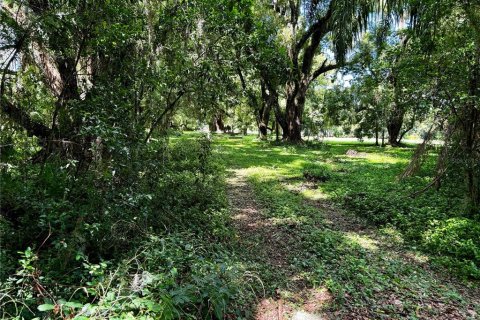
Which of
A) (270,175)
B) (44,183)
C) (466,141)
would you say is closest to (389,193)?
(466,141)

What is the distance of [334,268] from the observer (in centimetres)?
437

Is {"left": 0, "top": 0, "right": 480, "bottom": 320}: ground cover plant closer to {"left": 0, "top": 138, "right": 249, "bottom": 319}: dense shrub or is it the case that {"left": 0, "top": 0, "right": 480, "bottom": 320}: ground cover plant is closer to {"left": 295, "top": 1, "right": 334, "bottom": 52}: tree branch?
{"left": 0, "top": 138, "right": 249, "bottom": 319}: dense shrub

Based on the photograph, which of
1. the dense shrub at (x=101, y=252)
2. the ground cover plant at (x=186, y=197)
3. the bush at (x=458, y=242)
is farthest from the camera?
the bush at (x=458, y=242)

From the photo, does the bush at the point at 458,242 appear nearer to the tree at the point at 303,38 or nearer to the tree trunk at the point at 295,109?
the tree at the point at 303,38

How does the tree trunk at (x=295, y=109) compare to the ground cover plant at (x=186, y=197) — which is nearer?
the ground cover plant at (x=186, y=197)

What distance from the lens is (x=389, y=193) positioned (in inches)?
296

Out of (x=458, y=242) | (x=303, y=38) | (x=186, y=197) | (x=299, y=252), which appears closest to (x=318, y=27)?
(x=303, y=38)

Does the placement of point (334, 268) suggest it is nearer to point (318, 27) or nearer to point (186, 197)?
point (186, 197)

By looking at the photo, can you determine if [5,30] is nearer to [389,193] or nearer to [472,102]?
[472,102]

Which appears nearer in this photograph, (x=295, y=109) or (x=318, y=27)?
(x=318, y=27)

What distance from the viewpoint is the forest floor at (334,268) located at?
139 inches

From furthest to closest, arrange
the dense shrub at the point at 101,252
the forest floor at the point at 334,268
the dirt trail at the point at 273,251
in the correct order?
the forest floor at the point at 334,268
the dirt trail at the point at 273,251
the dense shrub at the point at 101,252

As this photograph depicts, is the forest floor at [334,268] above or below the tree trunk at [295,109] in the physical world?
below

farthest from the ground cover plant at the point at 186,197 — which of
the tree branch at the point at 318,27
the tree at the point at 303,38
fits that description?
the tree branch at the point at 318,27
